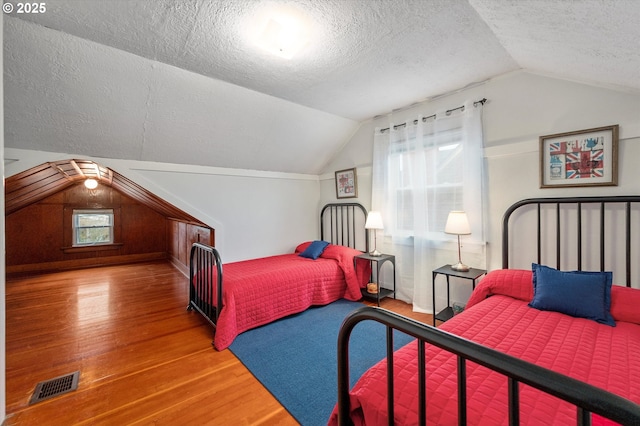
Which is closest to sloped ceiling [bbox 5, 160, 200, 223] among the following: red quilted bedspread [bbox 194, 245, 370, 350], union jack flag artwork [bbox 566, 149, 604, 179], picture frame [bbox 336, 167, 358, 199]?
red quilted bedspread [bbox 194, 245, 370, 350]

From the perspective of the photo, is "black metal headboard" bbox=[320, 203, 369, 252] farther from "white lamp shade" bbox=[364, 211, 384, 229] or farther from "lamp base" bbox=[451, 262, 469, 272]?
"lamp base" bbox=[451, 262, 469, 272]

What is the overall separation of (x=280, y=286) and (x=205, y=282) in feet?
2.54

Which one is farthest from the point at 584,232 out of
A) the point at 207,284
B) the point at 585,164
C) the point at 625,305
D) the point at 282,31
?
the point at 207,284

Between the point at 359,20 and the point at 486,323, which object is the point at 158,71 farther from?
the point at 486,323

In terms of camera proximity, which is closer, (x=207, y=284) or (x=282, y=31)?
(x=282, y=31)

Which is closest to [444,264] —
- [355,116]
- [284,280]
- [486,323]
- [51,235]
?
[486,323]

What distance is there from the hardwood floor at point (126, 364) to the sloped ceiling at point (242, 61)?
69.2 inches

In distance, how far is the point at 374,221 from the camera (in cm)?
329

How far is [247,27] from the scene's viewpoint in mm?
1686

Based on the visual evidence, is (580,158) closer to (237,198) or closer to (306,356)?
(306,356)

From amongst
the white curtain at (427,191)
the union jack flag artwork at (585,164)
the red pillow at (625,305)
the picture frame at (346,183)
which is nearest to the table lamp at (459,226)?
the white curtain at (427,191)

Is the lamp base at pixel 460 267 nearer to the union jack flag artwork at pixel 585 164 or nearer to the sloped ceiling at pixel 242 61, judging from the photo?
the union jack flag artwork at pixel 585 164

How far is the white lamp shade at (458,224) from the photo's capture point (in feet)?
8.05

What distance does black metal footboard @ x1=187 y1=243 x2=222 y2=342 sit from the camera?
7.91 feet
